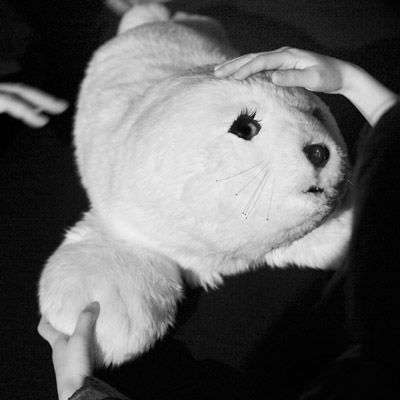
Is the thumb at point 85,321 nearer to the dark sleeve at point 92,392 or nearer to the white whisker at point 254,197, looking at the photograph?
the dark sleeve at point 92,392

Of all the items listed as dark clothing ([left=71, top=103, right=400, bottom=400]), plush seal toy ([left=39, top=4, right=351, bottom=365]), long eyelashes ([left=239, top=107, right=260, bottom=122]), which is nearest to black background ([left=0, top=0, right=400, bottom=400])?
plush seal toy ([left=39, top=4, right=351, bottom=365])

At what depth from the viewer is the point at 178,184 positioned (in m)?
0.60

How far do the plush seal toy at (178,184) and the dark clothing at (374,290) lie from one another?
0.32 ft

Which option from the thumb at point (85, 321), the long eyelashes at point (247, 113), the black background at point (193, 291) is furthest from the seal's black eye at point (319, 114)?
the thumb at point (85, 321)

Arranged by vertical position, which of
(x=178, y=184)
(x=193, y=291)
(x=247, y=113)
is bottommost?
(x=193, y=291)

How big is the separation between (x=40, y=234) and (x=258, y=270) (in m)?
0.48

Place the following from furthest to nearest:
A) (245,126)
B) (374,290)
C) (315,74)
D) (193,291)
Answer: (193,291), (315,74), (245,126), (374,290)

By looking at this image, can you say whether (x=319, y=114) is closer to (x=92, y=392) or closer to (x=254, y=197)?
(x=254, y=197)

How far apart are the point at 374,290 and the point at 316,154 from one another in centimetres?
21

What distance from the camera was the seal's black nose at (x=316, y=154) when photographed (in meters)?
0.59

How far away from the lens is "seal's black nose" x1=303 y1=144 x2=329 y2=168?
59 centimetres

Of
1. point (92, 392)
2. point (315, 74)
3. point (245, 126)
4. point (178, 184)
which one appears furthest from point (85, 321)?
point (315, 74)

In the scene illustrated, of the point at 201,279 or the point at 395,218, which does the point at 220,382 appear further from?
the point at 395,218

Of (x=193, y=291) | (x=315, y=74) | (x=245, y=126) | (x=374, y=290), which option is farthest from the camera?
(x=193, y=291)
